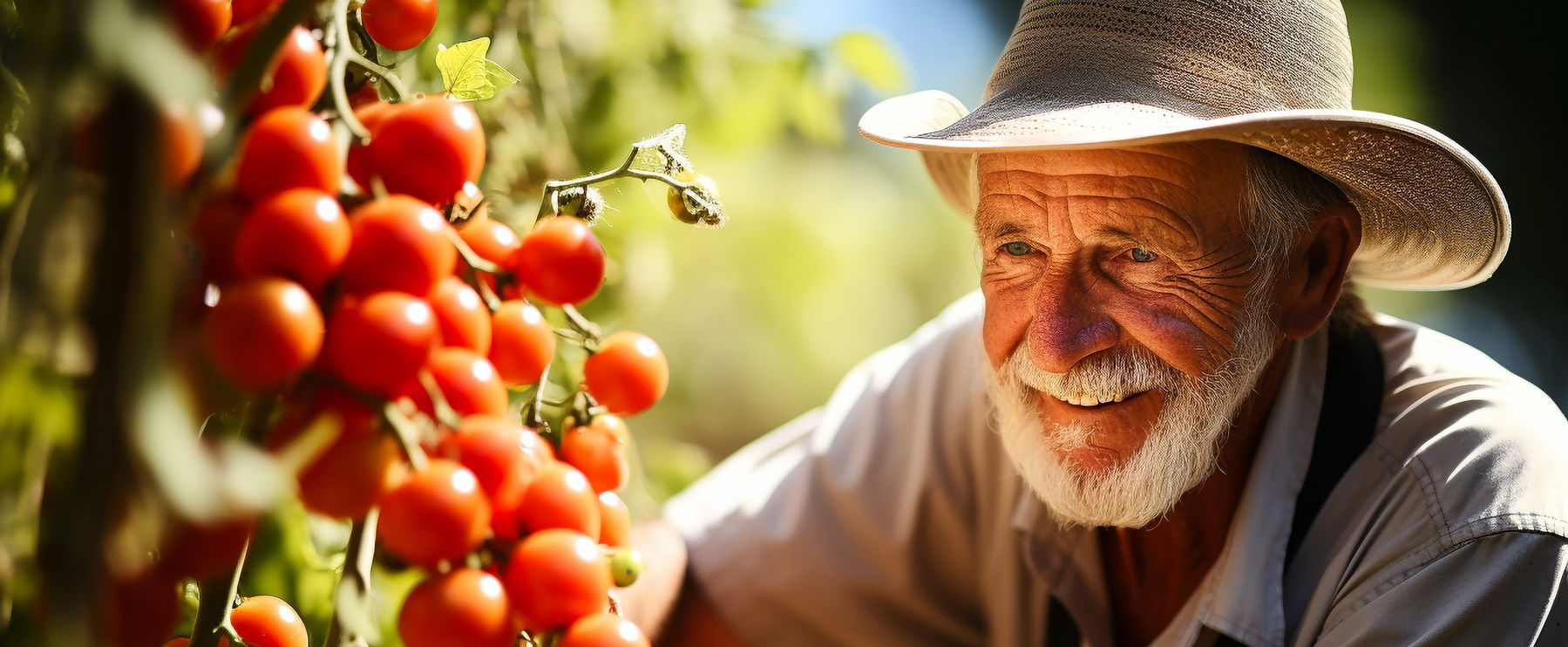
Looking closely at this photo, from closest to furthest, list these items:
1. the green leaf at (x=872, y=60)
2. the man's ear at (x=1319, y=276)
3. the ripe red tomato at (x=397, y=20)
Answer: the ripe red tomato at (x=397, y=20) → the man's ear at (x=1319, y=276) → the green leaf at (x=872, y=60)

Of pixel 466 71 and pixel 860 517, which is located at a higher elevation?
pixel 466 71

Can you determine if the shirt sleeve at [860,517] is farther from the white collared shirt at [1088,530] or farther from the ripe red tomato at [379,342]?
the ripe red tomato at [379,342]

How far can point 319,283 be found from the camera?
443mm

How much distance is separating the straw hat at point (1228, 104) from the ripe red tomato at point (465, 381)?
585mm

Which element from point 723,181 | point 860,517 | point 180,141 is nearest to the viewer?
point 180,141

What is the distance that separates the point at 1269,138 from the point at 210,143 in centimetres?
88

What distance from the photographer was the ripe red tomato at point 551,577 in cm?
50

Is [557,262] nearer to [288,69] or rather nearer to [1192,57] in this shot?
[288,69]

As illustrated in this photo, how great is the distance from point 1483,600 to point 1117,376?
0.35 meters

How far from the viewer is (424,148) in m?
0.48

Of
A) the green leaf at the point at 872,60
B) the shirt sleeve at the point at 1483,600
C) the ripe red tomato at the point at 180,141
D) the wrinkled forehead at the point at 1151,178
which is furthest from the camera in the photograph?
the green leaf at the point at 872,60

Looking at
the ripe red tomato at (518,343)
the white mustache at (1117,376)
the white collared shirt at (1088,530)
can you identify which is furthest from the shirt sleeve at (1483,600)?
the ripe red tomato at (518,343)

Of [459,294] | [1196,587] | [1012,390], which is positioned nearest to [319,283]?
[459,294]

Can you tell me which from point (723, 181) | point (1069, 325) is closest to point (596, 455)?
point (1069, 325)
